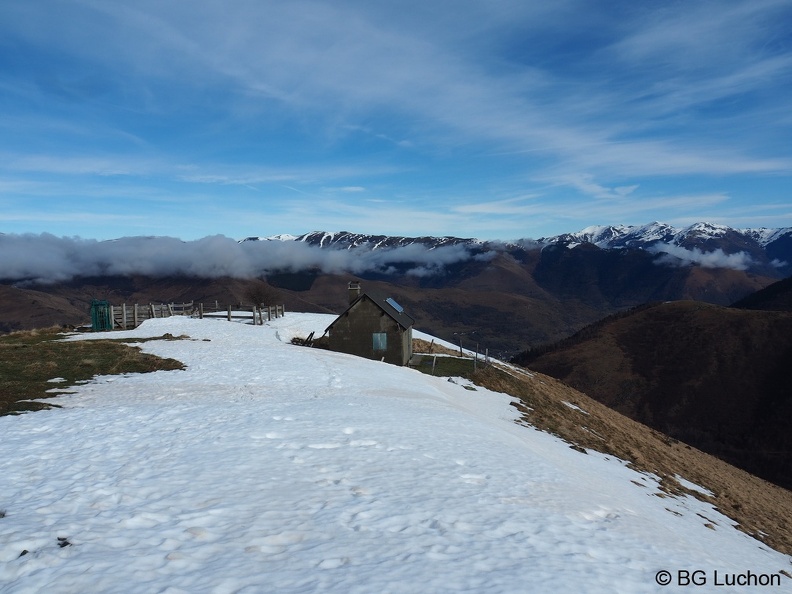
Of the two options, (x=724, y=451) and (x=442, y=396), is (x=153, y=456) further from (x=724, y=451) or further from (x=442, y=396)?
(x=724, y=451)

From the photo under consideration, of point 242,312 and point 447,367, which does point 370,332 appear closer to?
point 447,367

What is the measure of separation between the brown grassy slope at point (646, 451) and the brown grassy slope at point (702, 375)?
6563 centimetres

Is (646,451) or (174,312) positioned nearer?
(646,451)

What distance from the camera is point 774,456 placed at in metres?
94.3

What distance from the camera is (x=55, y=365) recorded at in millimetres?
25703

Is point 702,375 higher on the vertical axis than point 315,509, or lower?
lower

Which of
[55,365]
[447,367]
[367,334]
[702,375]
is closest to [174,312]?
[367,334]

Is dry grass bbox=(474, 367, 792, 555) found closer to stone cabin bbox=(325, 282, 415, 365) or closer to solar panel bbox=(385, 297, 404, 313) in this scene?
stone cabin bbox=(325, 282, 415, 365)

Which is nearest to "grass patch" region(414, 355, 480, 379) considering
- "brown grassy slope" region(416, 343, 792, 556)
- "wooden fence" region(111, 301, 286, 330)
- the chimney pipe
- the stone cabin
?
"brown grassy slope" region(416, 343, 792, 556)

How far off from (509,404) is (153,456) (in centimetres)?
2556

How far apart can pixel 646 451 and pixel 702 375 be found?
133835 mm

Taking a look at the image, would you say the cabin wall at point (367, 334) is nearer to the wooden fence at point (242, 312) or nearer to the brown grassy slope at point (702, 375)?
the wooden fence at point (242, 312)

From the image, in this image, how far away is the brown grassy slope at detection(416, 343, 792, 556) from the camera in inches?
826

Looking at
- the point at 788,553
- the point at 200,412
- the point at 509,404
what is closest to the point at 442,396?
the point at 509,404
